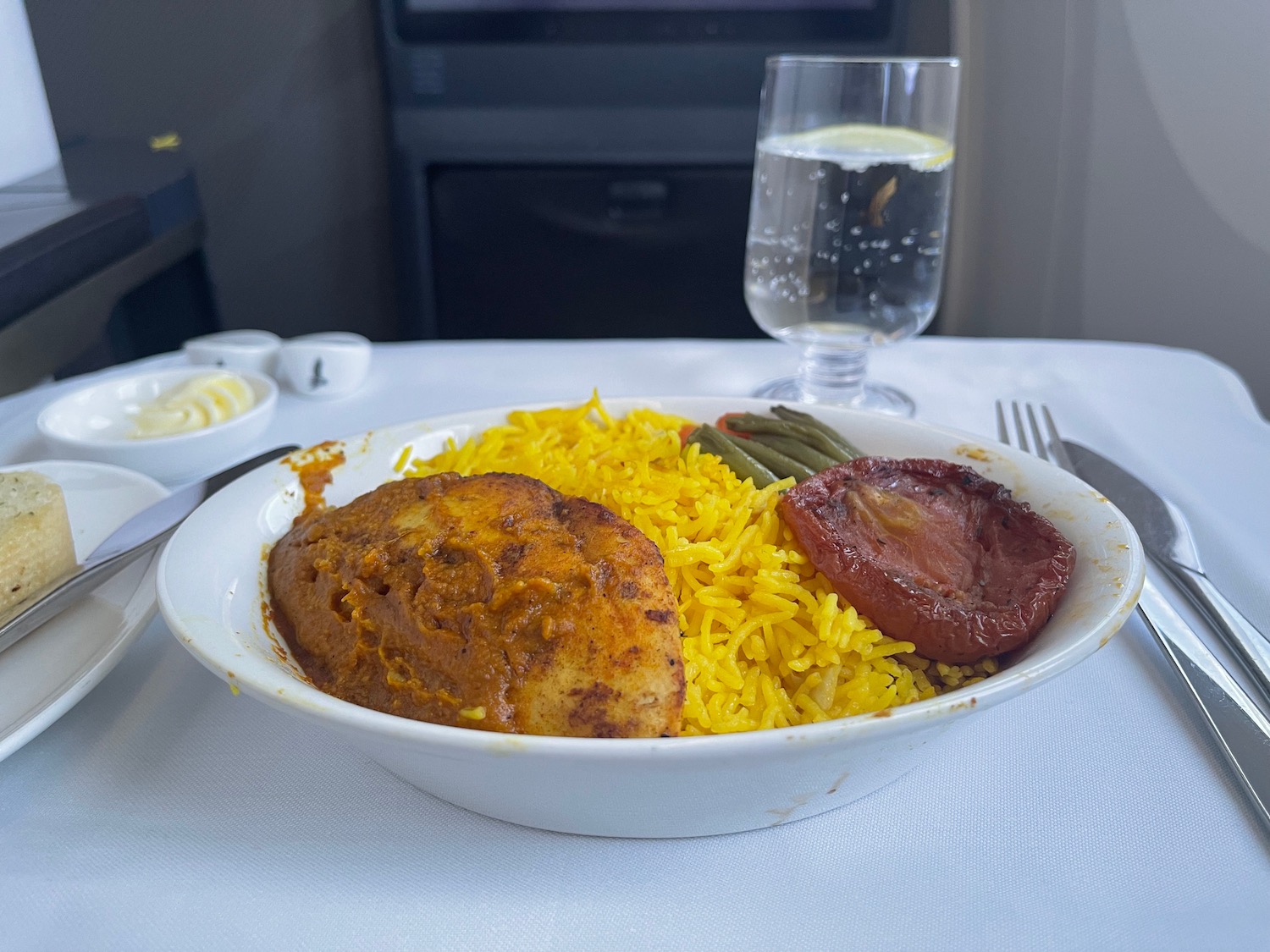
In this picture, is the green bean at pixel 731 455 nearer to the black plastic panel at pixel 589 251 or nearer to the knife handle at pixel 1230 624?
the knife handle at pixel 1230 624

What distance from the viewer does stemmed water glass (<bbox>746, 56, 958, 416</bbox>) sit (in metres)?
1.78

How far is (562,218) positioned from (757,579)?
347cm

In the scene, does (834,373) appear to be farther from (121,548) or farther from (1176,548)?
(121,548)

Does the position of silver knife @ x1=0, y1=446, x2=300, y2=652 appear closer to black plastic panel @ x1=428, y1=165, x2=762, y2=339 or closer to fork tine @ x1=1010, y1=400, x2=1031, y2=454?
fork tine @ x1=1010, y1=400, x2=1031, y2=454

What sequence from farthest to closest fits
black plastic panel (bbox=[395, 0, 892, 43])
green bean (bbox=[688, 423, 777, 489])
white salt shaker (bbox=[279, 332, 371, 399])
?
black plastic panel (bbox=[395, 0, 892, 43]) → white salt shaker (bbox=[279, 332, 371, 399]) → green bean (bbox=[688, 423, 777, 489])

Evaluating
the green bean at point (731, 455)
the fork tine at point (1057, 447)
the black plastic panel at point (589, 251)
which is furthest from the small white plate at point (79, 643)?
the black plastic panel at point (589, 251)

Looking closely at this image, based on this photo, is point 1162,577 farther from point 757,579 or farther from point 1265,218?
point 1265,218

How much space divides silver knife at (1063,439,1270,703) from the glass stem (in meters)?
0.50

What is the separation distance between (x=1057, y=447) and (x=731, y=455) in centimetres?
74

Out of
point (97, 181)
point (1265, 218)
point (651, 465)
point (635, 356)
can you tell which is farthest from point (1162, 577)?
point (97, 181)

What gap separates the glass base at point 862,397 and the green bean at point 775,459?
1.82 ft

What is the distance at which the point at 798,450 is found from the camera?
141 centimetres

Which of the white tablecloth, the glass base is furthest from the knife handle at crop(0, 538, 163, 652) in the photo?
the glass base

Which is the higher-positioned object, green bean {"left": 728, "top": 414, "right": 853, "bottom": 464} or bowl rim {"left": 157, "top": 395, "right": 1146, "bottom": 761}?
bowl rim {"left": 157, "top": 395, "right": 1146, "bottom": 761}
